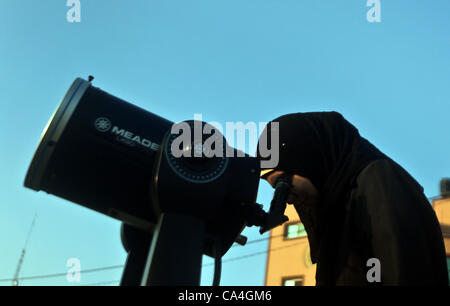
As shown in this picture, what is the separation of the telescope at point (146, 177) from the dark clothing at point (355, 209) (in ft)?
0.89

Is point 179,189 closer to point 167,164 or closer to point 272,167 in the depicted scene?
point 167,164

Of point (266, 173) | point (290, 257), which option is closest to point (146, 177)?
point (266, 173)

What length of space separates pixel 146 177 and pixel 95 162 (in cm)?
17

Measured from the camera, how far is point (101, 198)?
1.44 m

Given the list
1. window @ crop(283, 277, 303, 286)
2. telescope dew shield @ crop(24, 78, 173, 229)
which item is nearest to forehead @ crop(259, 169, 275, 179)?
telescope dew shield @ crop(24, 78, 173, 229)

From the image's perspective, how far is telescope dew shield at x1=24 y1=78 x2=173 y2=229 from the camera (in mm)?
1399

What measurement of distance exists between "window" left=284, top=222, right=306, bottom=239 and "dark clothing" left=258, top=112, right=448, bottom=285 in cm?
1598

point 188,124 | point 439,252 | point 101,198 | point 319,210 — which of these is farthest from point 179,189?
point 439,252

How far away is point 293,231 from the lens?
17.7 meters

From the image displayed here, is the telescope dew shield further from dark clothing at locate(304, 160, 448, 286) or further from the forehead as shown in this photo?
dark clothing at locate(304, 160, 448, 286)

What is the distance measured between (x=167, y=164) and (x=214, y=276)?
35 cm

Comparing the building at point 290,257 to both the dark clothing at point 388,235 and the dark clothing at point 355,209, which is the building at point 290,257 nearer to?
the dark clothing at point 355,209

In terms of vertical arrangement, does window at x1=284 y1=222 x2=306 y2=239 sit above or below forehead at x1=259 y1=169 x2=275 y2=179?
above

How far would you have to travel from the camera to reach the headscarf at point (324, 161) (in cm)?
161
